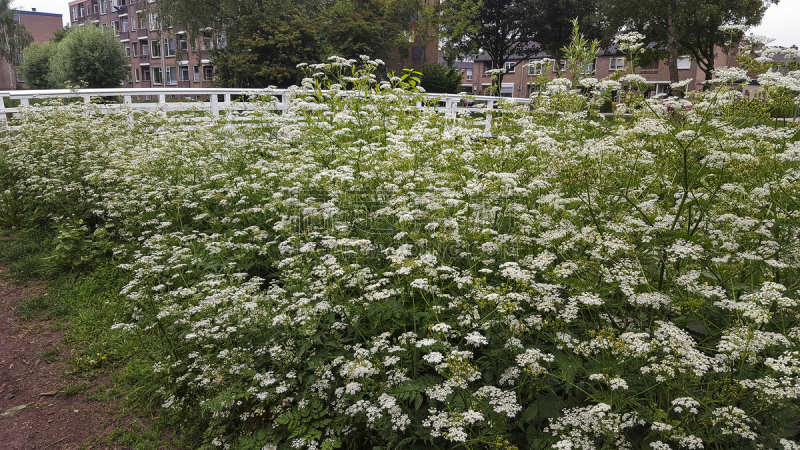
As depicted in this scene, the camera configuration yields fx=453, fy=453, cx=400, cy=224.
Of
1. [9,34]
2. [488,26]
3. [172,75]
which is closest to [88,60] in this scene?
[9,34]

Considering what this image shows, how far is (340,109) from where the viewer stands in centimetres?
660

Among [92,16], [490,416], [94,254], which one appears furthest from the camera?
[92,16]

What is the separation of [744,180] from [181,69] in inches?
2262

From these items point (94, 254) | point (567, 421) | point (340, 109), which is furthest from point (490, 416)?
point (94, 254)

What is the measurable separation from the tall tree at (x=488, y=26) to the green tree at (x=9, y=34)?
41704mm

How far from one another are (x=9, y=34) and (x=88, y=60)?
8.67 metres

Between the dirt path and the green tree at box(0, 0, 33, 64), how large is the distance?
53589 mm

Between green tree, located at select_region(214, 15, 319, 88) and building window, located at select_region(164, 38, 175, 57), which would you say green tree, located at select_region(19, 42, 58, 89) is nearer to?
building window, located at select_region(164, 38, 175, 57)

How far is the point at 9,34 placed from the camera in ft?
143

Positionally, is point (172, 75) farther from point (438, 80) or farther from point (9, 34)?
point (438, 80)

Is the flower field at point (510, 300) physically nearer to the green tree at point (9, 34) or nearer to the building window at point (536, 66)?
the building window at point (536, 66)

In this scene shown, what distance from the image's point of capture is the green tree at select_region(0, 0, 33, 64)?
42438mm

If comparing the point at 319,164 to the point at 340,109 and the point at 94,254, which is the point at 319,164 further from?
the point at 94,254

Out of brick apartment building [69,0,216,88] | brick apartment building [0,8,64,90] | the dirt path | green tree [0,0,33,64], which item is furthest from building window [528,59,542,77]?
brick apartment building [0,8,64,90]
